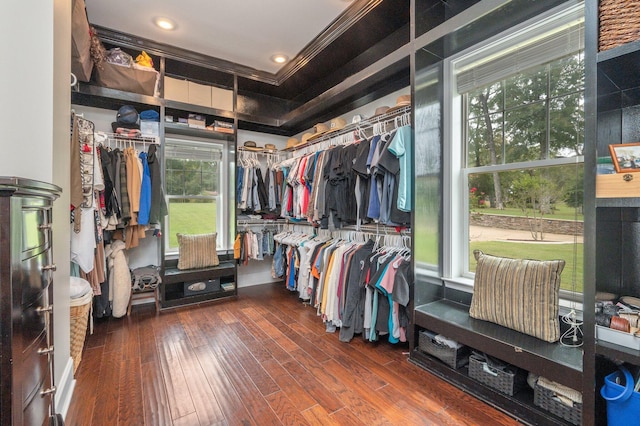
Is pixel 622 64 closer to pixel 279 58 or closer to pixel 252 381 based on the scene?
pixel 252 381

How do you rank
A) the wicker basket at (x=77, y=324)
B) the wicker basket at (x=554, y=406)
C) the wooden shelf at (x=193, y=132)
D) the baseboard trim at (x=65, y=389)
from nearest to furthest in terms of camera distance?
the wicker basket at (x=554, y=406), the baseboard trim at (x=65, y=389), the wicker basket at (x=77, y=324), the wooden shelf at (x=193, y=132)

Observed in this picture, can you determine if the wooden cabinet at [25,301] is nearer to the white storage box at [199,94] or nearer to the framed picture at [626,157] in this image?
the framed picture at [626,157]

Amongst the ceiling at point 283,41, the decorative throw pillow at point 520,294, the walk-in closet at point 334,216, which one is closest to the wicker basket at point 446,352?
the walk-in closet at point 334,216

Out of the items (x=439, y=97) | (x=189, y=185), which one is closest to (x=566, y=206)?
(x=439, y=97)

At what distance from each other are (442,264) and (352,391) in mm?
1209

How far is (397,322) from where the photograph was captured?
2301mm

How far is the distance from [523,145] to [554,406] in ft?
5.33

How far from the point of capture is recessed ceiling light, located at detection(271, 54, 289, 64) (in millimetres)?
3463

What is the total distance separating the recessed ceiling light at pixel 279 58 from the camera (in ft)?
11.4

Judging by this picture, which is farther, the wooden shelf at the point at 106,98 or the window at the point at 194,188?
the window at the point at 194,188

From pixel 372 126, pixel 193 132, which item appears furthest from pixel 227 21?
pixel 372 126

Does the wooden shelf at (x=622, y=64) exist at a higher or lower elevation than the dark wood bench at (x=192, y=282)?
higher

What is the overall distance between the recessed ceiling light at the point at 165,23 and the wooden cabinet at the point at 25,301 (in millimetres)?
2479

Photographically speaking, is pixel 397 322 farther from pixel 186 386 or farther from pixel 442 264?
pixel 186 386
